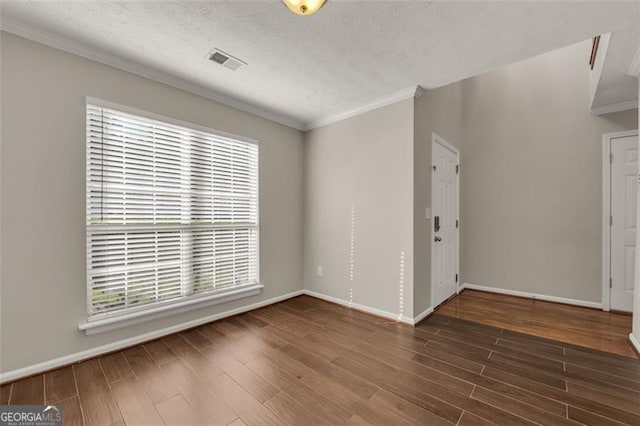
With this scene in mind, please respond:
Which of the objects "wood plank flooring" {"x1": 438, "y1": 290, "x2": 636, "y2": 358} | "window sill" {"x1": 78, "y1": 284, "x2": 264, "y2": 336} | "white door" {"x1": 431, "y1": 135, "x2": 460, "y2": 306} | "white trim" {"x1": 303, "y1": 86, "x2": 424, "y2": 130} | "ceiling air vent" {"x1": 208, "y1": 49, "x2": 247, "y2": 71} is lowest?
"wood plank flooring" {"x1": 438, "y1": 290, "x2": 636, "y2": 358}

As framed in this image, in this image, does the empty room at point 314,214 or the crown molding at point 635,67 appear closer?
the empty room at point 314,214

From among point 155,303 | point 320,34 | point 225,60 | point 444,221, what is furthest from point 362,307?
point 225,60

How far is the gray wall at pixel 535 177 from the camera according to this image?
3420 millimetres

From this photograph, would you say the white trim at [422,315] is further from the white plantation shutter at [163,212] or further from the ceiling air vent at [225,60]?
the ceiling air vent at [225,60]

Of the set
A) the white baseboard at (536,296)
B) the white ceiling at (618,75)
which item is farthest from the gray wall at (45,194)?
the white baseboard at (536,296)

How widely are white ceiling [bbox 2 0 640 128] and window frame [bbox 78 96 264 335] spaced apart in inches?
15.7

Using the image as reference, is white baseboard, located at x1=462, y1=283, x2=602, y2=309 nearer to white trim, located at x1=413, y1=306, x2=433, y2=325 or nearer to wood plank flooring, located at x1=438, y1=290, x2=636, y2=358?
wood plank flooring, located at x1=438, y1=290, x2=636, y2=358

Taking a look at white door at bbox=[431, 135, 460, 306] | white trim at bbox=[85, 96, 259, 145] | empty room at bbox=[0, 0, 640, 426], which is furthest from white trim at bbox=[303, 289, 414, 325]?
white trim at bbox=[85, 96, 259, 145]

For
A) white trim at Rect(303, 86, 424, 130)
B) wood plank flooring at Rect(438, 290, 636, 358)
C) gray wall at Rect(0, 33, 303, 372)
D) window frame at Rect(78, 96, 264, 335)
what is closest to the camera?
gray wall at Rect(0, 33, 303, 372)

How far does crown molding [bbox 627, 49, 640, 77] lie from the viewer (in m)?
2.18

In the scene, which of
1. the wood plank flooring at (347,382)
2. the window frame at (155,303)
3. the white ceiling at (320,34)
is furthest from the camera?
the window frame at (155,303)

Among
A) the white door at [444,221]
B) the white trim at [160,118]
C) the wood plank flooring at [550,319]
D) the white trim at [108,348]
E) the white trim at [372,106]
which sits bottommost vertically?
the wood plank flooring at [550,319]

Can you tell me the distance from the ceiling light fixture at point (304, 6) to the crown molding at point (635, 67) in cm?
261

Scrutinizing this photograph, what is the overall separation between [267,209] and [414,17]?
2.54 meters
